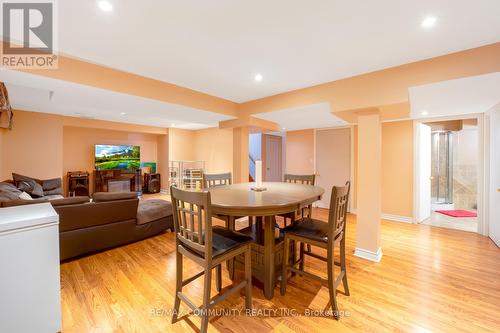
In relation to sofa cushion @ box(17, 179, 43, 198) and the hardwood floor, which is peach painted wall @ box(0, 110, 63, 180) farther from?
the hardwood floor

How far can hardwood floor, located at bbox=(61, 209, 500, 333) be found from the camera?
64.5 inches

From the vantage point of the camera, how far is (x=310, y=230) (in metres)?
1.97

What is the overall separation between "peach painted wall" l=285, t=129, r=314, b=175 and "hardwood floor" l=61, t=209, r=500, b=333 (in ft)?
A: 9.59

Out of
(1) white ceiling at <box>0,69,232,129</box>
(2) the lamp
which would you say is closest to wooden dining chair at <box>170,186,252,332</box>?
(1) white ceiling at <box>0,69,232,129</box>

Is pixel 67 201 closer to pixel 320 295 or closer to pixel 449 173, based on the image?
pixel 320 295

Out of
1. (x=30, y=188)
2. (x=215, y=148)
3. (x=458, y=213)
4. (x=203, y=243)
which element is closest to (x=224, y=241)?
(x=203, y=243)

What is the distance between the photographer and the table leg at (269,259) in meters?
1.95

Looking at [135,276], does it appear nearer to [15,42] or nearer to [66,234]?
[66,234]

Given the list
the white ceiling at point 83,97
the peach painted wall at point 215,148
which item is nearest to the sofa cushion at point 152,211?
the white ceiling at point 83,97

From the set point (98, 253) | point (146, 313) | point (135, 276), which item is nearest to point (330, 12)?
point (146, 313)

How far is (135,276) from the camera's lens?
231 centimetres

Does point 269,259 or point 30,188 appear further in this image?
point 30,188

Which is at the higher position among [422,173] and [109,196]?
[422,173]

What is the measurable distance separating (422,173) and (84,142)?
8.89 metres
